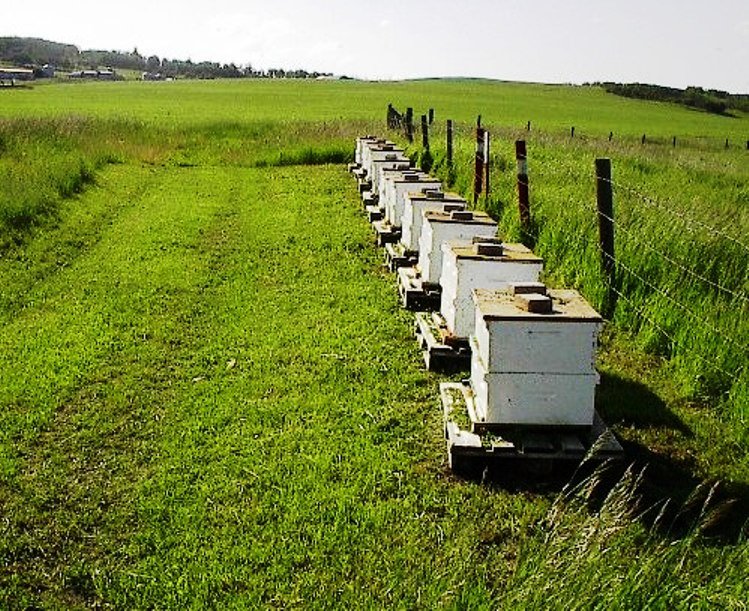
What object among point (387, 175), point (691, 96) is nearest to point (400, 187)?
point (387, 175)

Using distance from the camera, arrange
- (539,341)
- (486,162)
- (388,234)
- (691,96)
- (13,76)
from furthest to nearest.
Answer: (13,76)
(691,96)
(486,162)
(388,234)
(539,341)

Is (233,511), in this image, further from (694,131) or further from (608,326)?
(694,131)

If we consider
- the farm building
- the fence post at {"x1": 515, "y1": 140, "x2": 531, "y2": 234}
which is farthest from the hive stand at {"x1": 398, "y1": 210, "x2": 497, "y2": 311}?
the farm building

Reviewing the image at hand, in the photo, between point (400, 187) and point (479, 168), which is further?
point (479, 168)

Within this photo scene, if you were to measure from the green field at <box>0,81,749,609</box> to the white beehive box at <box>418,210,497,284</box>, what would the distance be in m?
0.69

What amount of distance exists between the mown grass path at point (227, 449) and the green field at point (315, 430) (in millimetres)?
20

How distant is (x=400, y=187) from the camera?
11.3 metres

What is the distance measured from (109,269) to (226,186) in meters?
8.59

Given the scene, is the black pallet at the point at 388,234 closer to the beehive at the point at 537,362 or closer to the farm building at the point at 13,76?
the beehive at the point at 537,362

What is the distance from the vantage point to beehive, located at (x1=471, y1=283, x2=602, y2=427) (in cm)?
495

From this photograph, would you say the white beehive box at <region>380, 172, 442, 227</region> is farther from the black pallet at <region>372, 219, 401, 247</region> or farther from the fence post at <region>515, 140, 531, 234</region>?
the fence post at <region>515, 140, 531, 234</region>

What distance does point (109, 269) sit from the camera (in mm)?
10617

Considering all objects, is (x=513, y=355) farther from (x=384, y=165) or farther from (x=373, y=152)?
(x=373, y=152)

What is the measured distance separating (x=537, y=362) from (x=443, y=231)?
9.76 feet
